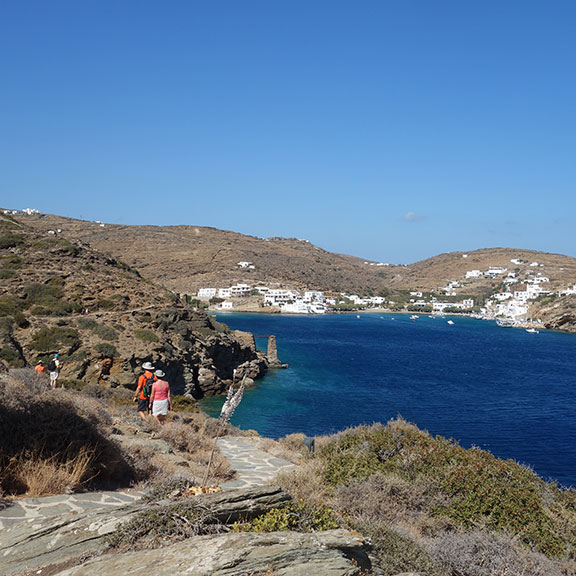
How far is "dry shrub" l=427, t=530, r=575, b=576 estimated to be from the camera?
17.4ft

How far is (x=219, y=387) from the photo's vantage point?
3819 cm

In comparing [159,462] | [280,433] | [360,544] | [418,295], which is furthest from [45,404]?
[418,295]

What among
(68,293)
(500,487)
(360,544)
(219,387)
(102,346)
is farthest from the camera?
(219,387)

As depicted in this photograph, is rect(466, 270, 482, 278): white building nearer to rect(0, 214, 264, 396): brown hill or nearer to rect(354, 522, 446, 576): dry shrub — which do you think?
rect(0, 214, 264, 396): brown hill

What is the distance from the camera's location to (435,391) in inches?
1619

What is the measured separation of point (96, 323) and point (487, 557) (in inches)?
1174

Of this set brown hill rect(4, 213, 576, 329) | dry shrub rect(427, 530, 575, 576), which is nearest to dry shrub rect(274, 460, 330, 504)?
dry shrub rect(427, 530, 575, 576)

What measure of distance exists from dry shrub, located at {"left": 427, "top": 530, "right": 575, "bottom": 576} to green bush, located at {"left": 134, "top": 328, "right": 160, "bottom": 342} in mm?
28506

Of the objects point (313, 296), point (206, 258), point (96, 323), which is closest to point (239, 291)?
point (313, 296)

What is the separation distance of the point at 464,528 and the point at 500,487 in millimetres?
1178

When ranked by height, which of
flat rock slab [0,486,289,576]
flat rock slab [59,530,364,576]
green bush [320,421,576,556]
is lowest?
green bush [320,421,576,556]

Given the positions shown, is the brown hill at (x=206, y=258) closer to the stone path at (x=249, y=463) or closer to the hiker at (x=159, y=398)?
the stone path at (x=249, y=463)

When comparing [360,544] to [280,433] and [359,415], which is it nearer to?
[280,433]

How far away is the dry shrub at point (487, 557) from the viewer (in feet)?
17.4
